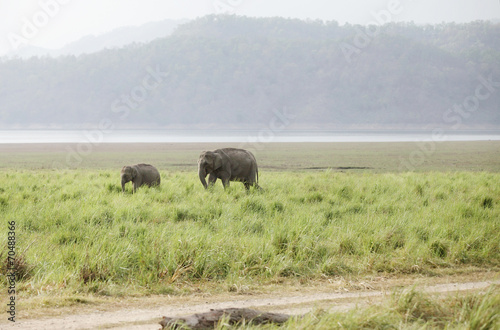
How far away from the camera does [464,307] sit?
573 centimetres

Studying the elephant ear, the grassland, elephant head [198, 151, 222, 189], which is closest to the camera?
the grassland

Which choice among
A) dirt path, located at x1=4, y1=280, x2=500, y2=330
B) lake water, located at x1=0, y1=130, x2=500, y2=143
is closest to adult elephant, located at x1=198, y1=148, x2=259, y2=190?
dirt path, located at x1=4, y1=280, x2=500, y2=330

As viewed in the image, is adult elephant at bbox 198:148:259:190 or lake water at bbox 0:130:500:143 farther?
lake water at bbox 0:130:500:143

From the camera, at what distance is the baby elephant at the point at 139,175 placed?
51.4ft

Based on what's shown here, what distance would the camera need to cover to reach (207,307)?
655 cm

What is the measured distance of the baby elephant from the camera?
1566cm

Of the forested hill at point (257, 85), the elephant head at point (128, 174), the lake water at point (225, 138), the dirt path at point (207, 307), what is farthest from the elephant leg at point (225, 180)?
the forested hill at point (257, 85)

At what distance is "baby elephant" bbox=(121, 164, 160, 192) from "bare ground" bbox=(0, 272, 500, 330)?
9003 millimetres

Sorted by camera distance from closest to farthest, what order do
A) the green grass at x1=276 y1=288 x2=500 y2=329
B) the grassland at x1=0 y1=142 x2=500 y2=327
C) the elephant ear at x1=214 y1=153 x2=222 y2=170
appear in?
the green grass at x1=276 y1=288 x2=500 y2=329 → the grassland at x1=0 y1=142 x2=500 y2=327 → the elephant ear at x1=214 y1=153 x2=222 y2=170

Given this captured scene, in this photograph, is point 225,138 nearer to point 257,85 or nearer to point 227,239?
point 257,85

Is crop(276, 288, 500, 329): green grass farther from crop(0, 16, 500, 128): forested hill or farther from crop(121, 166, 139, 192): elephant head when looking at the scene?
crop(0, 16, 500, 128): forested hill

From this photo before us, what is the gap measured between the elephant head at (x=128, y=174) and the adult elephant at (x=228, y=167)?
5.87ft

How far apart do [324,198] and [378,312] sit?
900 cm


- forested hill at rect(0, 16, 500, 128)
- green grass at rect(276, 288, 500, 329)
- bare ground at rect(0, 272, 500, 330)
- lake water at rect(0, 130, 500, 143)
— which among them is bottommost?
bare ground at rect(0, 272, 500, 330)
